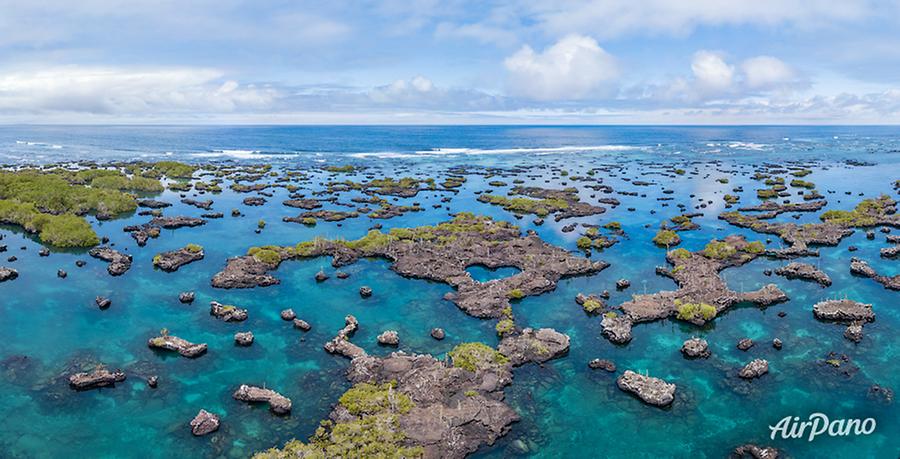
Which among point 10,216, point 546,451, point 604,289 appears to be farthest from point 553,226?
point 10,216

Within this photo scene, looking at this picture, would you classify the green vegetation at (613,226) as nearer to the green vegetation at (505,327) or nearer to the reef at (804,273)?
the reef at (804,273)

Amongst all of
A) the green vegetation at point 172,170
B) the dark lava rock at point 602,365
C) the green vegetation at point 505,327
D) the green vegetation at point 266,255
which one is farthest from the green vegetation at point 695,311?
the green vegetation at point 172,170

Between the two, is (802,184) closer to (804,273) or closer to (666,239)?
(666,239)

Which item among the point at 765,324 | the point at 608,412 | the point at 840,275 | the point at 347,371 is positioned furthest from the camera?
the point at 840,275

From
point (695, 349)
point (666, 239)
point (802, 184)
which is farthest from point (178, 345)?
point (802, 184)

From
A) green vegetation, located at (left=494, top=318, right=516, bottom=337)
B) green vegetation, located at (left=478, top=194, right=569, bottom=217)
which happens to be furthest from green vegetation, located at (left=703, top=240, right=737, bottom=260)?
green vegetation, located at (left=494, top=318, right=516, bottom=337)

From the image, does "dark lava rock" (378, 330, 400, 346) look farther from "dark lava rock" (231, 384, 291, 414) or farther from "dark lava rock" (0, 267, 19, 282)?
"dark lava rock" (0, 267, 19, 282)

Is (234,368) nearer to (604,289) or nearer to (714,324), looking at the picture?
(604,289)
